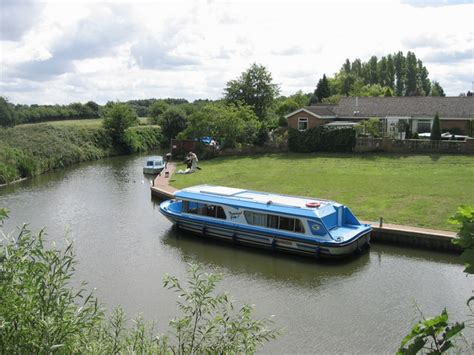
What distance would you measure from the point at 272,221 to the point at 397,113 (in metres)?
28.4

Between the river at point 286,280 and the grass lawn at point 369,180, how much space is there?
11.5ft

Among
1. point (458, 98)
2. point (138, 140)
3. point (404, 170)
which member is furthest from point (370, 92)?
point (404, 170)

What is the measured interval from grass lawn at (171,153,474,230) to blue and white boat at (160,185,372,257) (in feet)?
10.7

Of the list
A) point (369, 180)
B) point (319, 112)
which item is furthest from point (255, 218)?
point (319, 112)

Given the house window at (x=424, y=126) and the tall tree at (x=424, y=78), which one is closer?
the house window at (x=424, y=126)

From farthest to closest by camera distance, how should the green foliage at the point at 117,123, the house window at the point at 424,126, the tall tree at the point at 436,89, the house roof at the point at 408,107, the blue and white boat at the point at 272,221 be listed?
1. the tall tree at the point at 436,89
2. the green foliage at the point at 117,123
3. the house window at the point at 424,126
4. the house roof at the point at 408,107
5. the blue and white boat at the point at 272,221

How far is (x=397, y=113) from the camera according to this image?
45.1 m

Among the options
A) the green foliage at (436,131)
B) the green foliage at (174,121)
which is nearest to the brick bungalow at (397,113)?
the green foliage at (436,131)

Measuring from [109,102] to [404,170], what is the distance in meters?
50.2

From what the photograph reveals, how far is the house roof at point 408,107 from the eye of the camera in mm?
42938

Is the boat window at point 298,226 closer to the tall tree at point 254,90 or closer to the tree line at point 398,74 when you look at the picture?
the tall tree at point 254,90

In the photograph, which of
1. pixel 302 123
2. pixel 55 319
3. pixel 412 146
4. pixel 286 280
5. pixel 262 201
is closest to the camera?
pixel 55 319

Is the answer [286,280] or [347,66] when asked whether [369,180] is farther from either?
[347,66]

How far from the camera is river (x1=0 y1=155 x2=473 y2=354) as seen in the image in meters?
14.2
